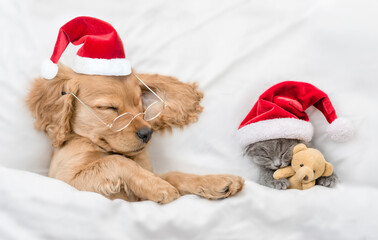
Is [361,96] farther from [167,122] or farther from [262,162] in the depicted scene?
[167,122]

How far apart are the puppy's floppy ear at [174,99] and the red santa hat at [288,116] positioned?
0.28 metres

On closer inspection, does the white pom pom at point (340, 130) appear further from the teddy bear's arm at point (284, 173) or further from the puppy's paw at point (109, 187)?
the puppy's paw at point (109, 187)

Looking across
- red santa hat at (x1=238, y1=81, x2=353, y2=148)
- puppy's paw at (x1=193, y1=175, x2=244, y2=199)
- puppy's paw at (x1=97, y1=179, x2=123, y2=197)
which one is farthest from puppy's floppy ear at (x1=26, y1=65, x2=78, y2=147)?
red santa hat at (x1=238, y1=81, x2=353, y2=148)

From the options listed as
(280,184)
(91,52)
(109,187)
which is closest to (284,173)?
(280,184)

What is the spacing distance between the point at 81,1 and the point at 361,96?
151 centimetres

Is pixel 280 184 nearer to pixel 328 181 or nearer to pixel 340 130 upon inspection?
pixel 328 181

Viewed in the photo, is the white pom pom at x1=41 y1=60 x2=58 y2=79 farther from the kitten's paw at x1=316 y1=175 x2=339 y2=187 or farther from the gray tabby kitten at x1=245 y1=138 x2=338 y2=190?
the kitten's paw at x1=316 y1=175 x2=339 y2=187

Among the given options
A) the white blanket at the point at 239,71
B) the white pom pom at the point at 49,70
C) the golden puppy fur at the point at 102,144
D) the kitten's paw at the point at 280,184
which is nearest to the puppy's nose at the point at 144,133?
the golden puppy fur at the point at 102,144

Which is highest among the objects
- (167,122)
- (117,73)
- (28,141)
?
(117,73)

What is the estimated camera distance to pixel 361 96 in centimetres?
221

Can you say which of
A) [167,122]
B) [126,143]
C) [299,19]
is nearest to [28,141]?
[126,143]

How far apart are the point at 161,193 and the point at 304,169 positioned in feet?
2.05

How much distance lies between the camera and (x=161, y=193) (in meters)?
1.80

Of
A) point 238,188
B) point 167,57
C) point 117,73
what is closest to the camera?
point 238,188
